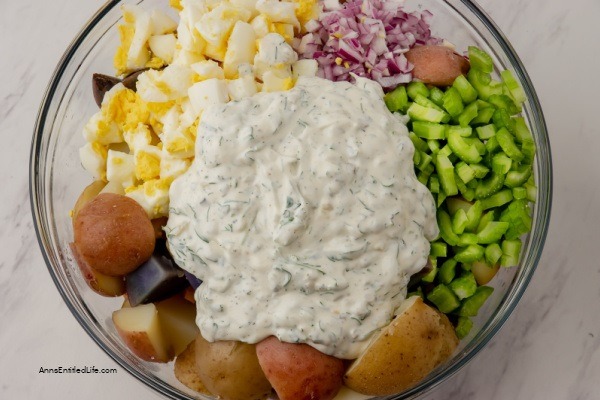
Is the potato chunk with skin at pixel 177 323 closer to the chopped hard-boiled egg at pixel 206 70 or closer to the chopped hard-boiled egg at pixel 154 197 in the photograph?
the chopped hard-boiled egg at pixel 154 197

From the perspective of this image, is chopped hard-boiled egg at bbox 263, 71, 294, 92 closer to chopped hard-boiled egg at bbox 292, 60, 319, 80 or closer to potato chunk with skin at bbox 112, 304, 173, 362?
chopped hard-boiled egg at bbox 292, 60, 319, 80

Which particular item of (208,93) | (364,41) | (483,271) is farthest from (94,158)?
(483,271)

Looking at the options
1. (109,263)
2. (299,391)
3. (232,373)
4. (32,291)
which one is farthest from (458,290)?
(32,291)

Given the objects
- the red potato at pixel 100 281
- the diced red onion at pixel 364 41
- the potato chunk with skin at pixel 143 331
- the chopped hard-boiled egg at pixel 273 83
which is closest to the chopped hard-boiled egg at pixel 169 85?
the chopped hard-boiled egg at pixel 273 83

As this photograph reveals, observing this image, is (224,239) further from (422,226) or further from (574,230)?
(574,230)

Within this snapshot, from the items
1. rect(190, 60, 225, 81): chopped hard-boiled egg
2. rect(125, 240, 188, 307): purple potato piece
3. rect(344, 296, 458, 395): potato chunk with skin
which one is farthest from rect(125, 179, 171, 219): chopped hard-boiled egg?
rect(344, 296, 458, 395): potato chunk with skin

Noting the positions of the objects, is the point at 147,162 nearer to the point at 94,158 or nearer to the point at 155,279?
the point at 94,158

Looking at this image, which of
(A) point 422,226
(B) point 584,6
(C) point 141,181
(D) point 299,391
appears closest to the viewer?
(D) point 299,391
